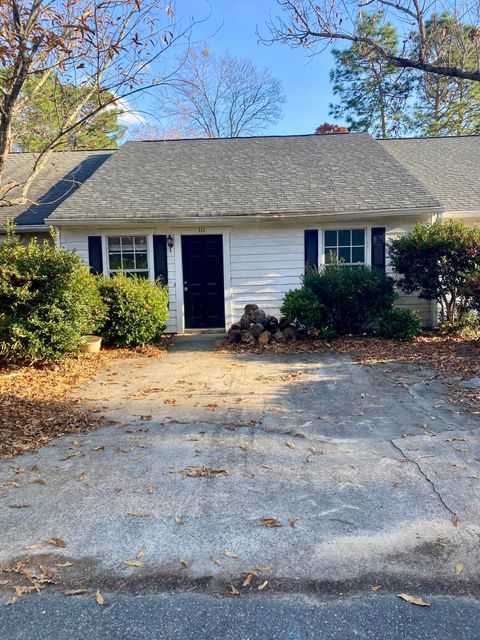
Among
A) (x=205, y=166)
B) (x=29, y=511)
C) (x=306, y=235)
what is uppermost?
(x=205, y=166)

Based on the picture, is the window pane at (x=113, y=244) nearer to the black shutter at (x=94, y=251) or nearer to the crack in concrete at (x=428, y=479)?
the black shutter at (x=94, y=251)

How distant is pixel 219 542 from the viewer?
9.05ft

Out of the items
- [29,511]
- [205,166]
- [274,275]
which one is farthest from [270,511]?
[205,166]

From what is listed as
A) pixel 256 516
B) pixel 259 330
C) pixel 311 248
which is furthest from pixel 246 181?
pixel 256 516

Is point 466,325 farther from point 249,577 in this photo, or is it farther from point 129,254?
point 249,577

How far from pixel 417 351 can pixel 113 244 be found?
674 centimetres

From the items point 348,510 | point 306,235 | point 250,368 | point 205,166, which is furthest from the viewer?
point 205,166

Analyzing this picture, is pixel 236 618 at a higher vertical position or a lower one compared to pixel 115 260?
lower

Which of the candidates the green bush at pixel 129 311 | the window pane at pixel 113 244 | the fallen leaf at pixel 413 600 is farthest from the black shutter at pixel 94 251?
the fallen leaf at pixel 413 600

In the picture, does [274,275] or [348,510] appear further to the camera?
[274,275]

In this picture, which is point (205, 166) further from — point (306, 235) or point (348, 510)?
point (348, 510)

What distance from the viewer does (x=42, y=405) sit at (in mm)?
5504

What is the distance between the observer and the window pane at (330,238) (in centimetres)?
1031

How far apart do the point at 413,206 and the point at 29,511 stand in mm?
8931
